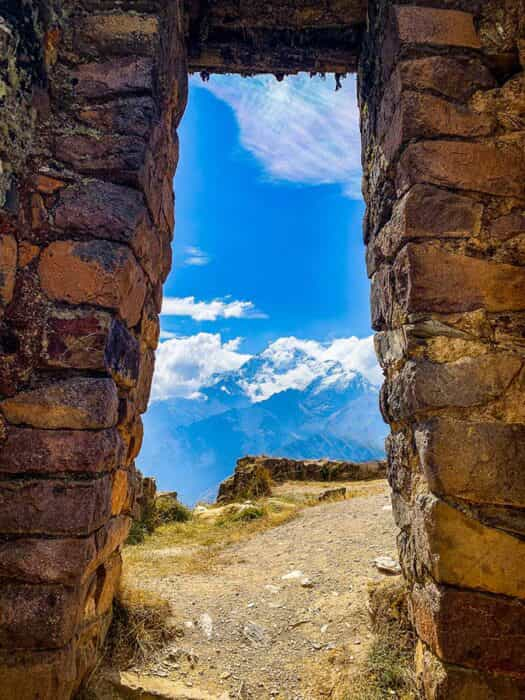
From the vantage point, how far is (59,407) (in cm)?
191

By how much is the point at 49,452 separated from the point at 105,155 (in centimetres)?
140

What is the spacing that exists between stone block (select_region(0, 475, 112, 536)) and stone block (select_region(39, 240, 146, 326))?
2.55 ft

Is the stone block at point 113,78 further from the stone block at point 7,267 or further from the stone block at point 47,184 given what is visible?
the stone block at point 7,267

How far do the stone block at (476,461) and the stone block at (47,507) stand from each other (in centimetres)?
138

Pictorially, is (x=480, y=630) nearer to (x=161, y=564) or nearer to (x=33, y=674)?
(x=33, y=674)

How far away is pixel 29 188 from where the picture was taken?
213cm

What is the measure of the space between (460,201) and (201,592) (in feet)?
10.3

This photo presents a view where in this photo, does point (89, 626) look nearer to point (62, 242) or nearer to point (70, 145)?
point (62, 242)

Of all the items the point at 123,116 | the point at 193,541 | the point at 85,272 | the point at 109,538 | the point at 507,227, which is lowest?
the point at 193,541

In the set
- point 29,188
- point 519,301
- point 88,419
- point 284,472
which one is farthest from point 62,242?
point 284,472

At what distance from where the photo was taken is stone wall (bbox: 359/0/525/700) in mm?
1723

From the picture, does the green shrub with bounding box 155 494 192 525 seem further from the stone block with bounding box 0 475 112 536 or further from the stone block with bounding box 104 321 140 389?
the stone block with bounding box 0 475 112 536

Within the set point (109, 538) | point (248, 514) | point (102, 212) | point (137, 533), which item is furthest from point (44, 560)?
point (248, 514)

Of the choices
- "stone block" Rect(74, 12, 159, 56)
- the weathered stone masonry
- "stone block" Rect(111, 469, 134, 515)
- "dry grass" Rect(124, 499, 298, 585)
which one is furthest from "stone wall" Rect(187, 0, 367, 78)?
"dry grass" Rect(124, 499, 298, 585)
